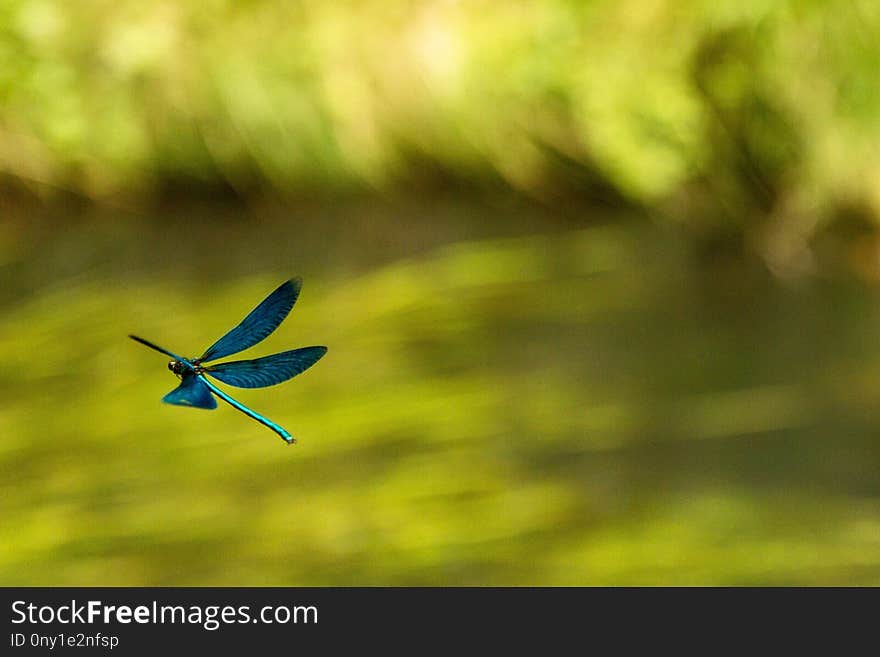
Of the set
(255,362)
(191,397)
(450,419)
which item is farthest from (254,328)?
(450,419)

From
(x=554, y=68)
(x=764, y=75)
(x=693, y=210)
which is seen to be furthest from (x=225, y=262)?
(x=764, y=75)

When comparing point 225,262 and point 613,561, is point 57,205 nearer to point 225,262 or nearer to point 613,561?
point 225,262

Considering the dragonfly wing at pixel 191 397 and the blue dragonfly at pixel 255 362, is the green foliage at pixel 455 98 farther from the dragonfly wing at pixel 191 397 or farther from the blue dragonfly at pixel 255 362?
the dragonfly wing at pixel 191 397

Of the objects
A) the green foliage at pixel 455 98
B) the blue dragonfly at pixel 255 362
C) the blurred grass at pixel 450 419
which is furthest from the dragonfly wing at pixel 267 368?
the green foliage at pixel 455 98

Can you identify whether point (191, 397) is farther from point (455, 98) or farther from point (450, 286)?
point (455, 98)

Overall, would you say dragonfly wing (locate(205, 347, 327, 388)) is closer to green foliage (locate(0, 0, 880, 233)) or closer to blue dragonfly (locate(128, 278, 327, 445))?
blue dragonfly (locate(128, 278, 327, 445))

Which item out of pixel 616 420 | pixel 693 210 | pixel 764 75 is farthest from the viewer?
pixel 693 210

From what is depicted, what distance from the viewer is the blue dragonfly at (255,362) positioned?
0.72 meters

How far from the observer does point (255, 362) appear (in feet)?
2.51

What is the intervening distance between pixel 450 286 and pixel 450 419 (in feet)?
1.37

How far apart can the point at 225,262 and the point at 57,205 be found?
422 mm

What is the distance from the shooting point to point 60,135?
247 centimetres

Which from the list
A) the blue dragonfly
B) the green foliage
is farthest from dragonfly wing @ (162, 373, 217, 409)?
the green foliage

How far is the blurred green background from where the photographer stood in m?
1.76
